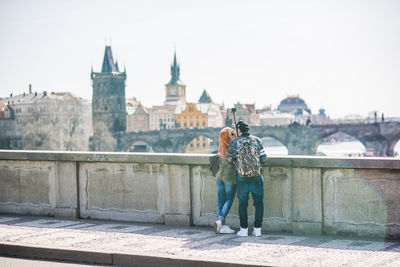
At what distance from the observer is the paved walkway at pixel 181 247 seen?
4879 millimetres

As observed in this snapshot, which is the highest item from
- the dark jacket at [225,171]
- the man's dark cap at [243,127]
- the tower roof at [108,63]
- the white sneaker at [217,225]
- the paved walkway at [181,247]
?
the tower roof at [108,63]

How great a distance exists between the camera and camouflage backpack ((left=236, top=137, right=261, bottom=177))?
588 cm

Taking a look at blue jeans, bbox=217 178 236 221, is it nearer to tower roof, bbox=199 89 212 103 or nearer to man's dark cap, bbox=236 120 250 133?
man's dark cap, bbox=236 120 250 133

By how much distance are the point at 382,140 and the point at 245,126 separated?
249 ft

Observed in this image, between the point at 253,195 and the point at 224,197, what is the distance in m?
0.41

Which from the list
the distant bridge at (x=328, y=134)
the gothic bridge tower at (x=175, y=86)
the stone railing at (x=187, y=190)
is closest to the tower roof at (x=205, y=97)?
the gothic bridge tower at (x=175, y=86)

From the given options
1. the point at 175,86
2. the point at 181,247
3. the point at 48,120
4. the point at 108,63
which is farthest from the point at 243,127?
the point at 175,86

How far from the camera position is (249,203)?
6.40 metres

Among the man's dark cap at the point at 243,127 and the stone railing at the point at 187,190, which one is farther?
the man's dark cap at the point at 243,127

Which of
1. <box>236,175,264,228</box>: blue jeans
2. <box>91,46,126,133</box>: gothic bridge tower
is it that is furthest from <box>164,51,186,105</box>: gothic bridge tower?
<box>236,175,264,228</box>: blue jeans

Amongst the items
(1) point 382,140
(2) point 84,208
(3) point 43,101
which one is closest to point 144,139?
(3) point 43,101

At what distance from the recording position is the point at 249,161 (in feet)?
19.3

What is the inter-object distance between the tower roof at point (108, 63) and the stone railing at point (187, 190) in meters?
104

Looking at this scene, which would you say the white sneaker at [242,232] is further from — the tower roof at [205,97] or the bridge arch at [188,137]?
the tower roof at [205,97]
